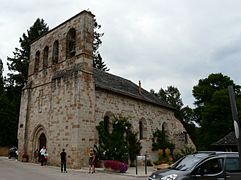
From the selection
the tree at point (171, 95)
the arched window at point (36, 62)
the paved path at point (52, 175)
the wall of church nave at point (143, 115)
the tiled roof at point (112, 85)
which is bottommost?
the paved path at point (52, 175)

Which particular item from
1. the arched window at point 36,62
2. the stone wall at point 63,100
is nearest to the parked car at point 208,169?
the stone wall at point 63,100

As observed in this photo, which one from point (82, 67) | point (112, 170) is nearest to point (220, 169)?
point (112, 170)

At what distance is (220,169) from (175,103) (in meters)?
51.1

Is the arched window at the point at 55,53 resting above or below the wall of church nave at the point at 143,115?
above

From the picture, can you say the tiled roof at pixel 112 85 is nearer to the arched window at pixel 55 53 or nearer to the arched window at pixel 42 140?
the arched window at pixel 55 53

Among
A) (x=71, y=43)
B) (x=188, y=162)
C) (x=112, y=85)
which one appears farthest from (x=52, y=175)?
(x=71, y=43)

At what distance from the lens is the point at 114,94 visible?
82.9 ft

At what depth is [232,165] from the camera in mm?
8133

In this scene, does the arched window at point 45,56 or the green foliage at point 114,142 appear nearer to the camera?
the green foliage at point 114,142

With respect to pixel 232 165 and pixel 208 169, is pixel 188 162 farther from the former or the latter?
pixel 232 165

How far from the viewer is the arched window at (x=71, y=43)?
24141 millimetres

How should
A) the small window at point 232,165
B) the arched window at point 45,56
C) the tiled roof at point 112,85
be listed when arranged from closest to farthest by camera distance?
the small window at point 232,165
the tiled roof at point 112,85
the arched window at point 45,56

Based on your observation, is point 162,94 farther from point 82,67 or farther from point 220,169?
point 220,169

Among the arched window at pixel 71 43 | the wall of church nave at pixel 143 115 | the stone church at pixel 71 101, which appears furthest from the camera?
the arched window at pixel 71 43
